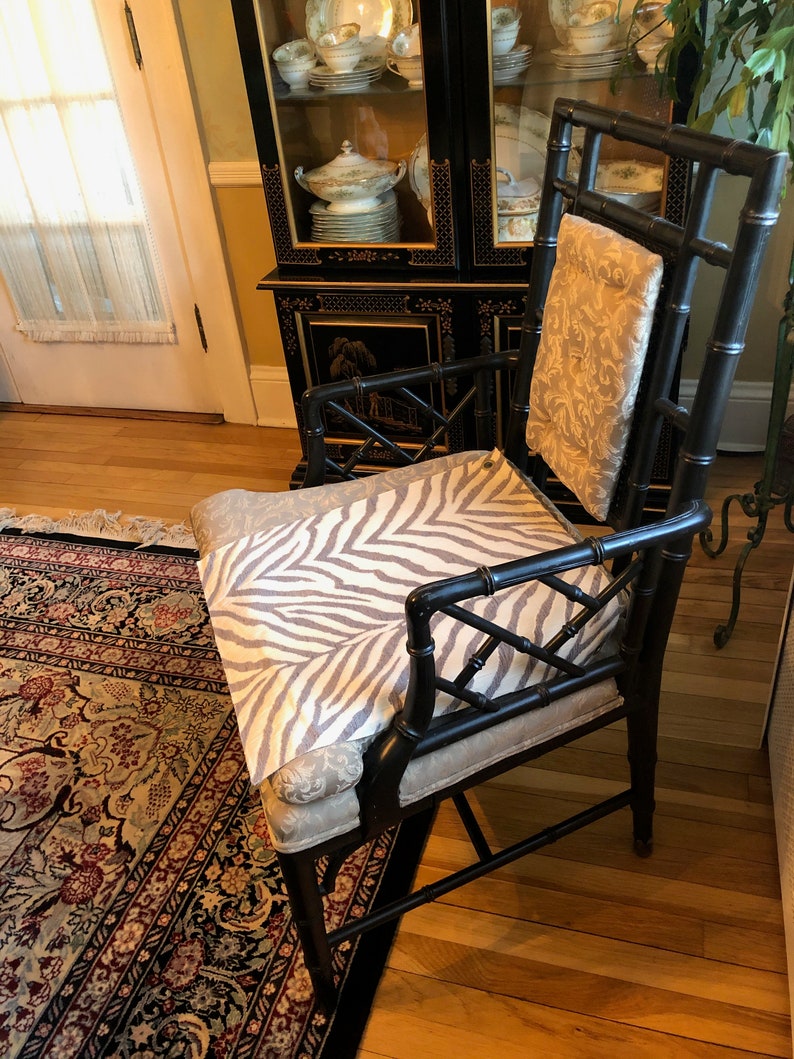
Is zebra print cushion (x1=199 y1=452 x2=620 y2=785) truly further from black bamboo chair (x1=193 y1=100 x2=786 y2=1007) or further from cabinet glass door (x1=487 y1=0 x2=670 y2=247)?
cabinet glass door (x1=487 y1=0 x2=670 y2=247)

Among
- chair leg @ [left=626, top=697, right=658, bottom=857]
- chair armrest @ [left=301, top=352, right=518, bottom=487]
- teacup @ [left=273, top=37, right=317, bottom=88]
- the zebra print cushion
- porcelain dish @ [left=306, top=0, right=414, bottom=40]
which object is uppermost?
porcelain dish @ [left=306, top=0, right=414, bottom=40]

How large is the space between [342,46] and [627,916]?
Result: 75.1 inches

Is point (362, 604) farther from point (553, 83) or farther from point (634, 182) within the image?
point (553, 83)

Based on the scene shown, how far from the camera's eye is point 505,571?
0.89m

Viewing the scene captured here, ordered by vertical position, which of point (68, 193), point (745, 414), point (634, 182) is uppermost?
point (634, 182)

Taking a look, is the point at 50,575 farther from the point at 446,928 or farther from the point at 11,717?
the point at 446,928

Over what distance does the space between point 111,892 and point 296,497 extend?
75 cm

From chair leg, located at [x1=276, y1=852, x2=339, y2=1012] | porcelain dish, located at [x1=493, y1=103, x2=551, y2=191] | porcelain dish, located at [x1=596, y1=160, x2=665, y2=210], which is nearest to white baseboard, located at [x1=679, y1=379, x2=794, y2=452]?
porcelain dish, located at [x1=596, y1=160, x2=665, y2=210]

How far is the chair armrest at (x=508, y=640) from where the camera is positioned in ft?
2.88

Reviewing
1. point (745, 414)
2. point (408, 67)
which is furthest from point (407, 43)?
point (745, 414)

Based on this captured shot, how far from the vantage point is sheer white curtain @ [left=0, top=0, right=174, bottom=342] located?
2385 millimetres

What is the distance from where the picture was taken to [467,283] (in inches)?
77.8

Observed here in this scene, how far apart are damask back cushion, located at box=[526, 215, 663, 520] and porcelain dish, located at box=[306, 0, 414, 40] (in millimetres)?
987

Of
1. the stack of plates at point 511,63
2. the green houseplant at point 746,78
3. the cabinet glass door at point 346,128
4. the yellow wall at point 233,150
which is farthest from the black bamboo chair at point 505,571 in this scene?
the yellow wall at point 233,150
